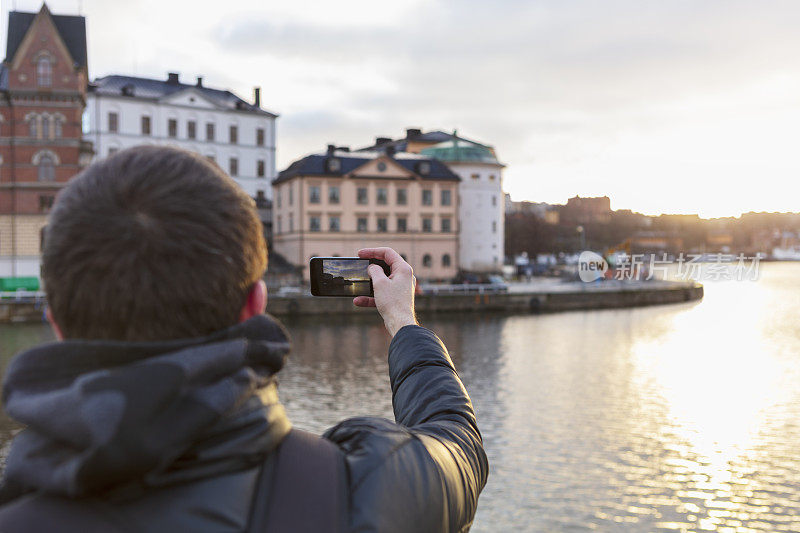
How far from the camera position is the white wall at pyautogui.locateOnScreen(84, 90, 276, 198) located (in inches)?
2117

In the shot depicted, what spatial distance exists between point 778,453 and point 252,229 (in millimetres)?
15597

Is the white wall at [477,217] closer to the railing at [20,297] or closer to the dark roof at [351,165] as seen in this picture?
the dark roof at [351,165]

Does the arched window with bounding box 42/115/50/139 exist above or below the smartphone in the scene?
above

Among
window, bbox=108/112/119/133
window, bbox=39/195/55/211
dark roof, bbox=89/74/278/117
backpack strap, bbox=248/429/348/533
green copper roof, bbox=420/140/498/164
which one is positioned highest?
dark roof, bbox=89/74/278/117

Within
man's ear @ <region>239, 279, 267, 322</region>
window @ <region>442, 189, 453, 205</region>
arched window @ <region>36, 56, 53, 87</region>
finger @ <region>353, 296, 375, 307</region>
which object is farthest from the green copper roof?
man's ear @ <region>239, 279, 267, 322</region>

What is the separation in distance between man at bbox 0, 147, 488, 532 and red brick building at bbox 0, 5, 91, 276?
4180cm

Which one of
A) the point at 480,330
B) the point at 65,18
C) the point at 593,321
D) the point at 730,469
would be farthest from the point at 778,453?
the point at 65,18

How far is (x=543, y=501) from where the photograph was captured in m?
11.8

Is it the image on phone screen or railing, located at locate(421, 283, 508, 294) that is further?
railing, located at locate(421, 283, 508, 294)

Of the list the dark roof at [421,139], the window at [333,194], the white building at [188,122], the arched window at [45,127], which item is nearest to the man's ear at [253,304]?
the arched window at [45,127]

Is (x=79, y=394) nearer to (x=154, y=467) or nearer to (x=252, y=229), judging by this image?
(x=154, y=467)

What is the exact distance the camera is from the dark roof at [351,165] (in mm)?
50906

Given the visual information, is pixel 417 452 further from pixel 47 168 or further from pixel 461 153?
pixel 461 153

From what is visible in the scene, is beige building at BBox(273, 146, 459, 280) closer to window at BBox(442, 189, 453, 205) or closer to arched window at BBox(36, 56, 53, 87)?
window at BBox(442, 189, 453, 205)
